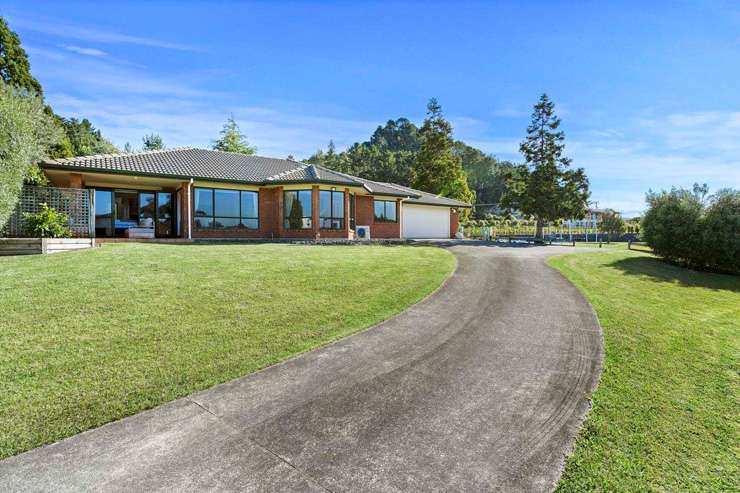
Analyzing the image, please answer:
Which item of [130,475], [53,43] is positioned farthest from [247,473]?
→ [53,43]

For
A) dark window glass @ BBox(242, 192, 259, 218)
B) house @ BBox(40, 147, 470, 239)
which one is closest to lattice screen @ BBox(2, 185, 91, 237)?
house @ BBox(40, 147, 470, 239)

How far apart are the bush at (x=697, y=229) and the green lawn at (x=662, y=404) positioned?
8.64 metres

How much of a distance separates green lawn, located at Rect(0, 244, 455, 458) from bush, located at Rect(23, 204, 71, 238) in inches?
61.3

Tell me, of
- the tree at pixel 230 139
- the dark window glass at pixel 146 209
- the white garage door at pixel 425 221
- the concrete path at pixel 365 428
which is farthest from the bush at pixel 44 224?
the tree at pixel 230 139

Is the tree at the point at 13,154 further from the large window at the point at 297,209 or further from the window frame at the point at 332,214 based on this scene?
the window frame at the point at 332,214

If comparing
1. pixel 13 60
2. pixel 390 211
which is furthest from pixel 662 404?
pixel 13 60

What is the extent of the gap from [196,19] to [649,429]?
48.1 feet

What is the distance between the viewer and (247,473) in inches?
102

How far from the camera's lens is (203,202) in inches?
716

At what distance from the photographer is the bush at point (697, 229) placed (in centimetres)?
1442

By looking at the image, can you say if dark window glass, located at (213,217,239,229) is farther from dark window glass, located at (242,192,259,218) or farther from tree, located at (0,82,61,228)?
tree, located at (0,82,61,228)

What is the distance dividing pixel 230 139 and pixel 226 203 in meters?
29.6

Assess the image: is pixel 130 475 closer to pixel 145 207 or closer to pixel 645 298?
pixel 645 298

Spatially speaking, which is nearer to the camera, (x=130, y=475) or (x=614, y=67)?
(x=130, y=475)
